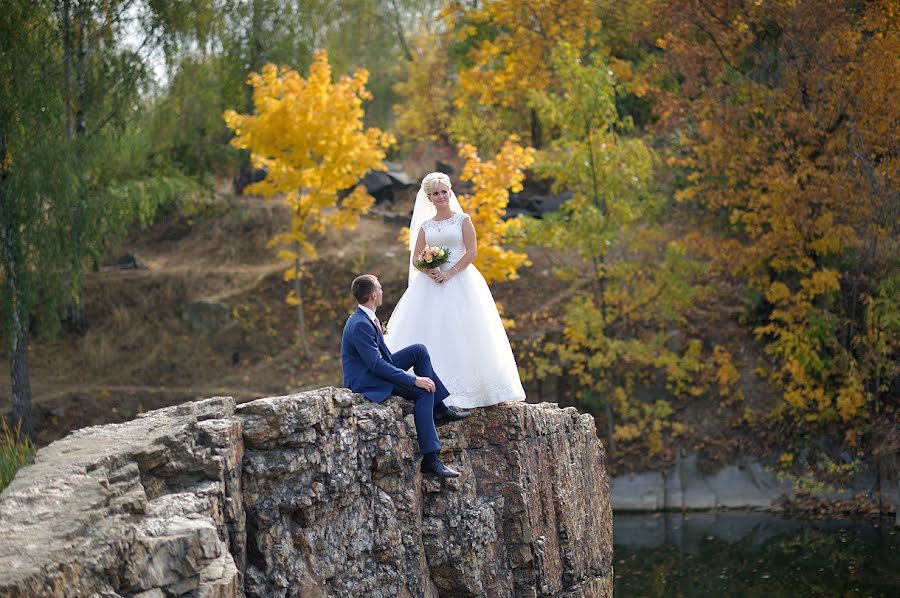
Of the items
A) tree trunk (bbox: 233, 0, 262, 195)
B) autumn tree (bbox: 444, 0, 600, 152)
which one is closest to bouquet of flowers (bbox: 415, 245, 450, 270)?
autumn tree (bbox: 444, 0, 600, 152)

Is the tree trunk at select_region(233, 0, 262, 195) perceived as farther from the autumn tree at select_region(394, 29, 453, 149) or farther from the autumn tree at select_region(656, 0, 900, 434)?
the autumn tree at select_region(656, 0, 900, 434)

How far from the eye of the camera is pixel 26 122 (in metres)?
18.8

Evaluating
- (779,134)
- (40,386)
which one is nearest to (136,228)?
(40,386)

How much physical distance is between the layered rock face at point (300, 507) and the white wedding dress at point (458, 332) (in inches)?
9.2

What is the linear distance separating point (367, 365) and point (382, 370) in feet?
0.43

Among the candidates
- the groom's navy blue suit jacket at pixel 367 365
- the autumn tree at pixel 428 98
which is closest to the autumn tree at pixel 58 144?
the autumn tree at pixel 428 98

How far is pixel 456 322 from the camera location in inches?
372

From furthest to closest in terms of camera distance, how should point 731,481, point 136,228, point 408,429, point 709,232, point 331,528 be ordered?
point 136,228 < point 709,232 < point 731,481 < point 408,429 < point 331,528

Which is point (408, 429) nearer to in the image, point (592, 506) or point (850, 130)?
point (592, 506)

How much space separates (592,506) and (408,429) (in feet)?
12.2

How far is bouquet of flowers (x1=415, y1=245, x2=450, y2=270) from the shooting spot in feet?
30.9

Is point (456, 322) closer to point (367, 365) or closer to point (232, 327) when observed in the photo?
point (367, 365)

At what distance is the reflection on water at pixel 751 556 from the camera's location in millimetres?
14891

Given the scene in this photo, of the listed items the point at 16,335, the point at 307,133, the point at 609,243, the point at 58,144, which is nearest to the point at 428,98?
the point at 307,133
